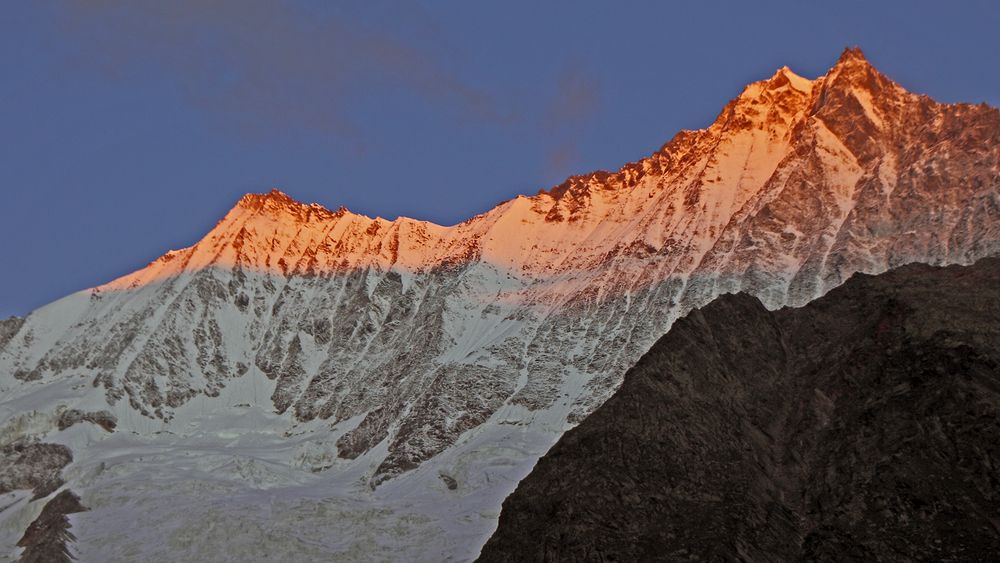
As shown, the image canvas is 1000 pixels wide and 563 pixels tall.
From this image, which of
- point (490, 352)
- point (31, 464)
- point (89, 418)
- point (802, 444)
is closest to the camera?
point (802, 444)

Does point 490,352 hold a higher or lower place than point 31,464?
higher

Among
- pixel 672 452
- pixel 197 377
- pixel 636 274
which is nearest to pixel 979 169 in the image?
pixel 636 274

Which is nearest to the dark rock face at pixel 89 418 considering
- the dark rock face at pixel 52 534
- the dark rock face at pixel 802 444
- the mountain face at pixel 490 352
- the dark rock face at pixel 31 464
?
the mountain face at pixel 490 352

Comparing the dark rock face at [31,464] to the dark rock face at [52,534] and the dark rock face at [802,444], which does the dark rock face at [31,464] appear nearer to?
the dark rock face at [52,534]

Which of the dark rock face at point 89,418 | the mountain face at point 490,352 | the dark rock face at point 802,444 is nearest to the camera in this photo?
the dark rock face at point 802,444

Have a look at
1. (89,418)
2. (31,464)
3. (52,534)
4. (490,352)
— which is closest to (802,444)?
(52,534)

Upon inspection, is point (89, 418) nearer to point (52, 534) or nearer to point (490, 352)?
point (52, 534)

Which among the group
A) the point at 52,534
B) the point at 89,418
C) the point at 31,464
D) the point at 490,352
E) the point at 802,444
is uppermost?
the point at 490,352

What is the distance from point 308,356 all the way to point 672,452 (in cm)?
11723

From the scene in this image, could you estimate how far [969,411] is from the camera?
238 feet

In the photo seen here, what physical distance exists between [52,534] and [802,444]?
76.7 metres

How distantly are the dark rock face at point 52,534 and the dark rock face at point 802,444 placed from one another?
5956 centimetres

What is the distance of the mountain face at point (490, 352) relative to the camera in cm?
13700

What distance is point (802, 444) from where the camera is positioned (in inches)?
3201
